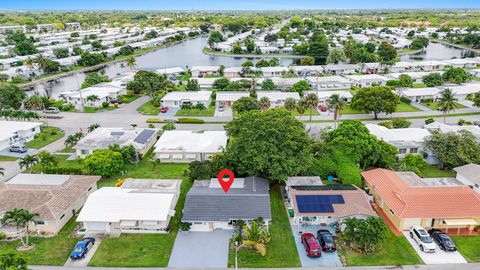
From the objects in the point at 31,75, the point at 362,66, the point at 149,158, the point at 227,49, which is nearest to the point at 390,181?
the point at 149,158

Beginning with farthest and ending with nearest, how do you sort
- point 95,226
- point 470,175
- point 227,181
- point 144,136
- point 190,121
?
1. point 190,121
2. point 144,136
3. point 470,175
4. point 227,181
5. point 95,226

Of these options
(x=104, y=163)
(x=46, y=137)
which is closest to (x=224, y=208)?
(x=104, y=163)

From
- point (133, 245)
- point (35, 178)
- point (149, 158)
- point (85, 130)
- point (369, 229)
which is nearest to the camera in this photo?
point (369, 229)

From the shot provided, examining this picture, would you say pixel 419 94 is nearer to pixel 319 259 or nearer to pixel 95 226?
pixel 319 259

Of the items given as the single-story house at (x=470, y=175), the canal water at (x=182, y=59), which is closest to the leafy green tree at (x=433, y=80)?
the single-story house at (x=470, y=175)

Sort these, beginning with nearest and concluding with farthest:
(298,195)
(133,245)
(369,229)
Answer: (369,229) < (133,245) < (298,195)

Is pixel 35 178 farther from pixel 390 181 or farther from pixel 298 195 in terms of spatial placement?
pixel 390 181

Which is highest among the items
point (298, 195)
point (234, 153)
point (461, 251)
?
point (234, 153)

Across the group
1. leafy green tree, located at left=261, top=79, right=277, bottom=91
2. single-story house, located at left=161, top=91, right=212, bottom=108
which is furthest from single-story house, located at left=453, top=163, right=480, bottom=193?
leafy green tree, located at left=261, top=79, right=277, bottom=91
